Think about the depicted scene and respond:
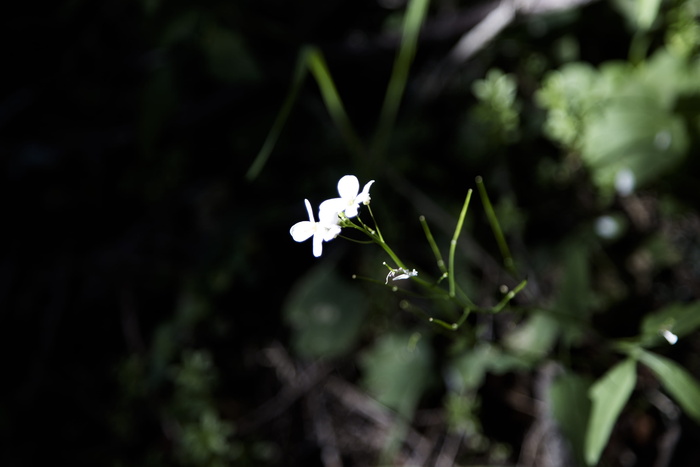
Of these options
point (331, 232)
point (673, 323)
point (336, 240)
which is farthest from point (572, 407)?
point (336, 240)

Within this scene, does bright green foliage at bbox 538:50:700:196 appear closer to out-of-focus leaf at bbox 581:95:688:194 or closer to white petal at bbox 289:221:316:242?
out-of-focus leaf at bbox 581:95:688:194

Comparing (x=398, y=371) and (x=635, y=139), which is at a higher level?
(x=635, y=139)

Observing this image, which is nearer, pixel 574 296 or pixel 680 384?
pixel 680 384

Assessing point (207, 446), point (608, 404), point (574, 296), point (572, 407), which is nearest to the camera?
point (608, 404)

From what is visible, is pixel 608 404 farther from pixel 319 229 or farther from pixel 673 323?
pixel 319 229

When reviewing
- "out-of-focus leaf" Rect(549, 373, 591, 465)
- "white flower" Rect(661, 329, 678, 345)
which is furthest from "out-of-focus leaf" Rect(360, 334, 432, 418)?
"white flower" Rect(661, 329, 678, 345)
